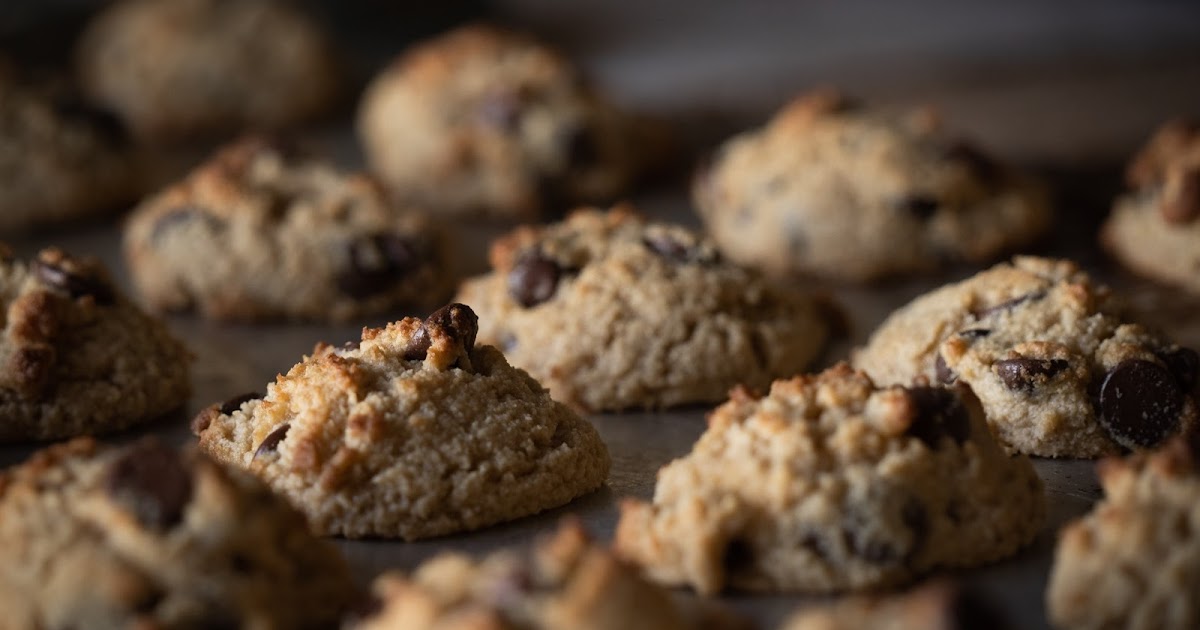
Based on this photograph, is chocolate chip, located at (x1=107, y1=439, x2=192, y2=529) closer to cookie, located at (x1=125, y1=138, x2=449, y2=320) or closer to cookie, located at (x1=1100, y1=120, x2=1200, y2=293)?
cookie, located at (x1=125, y1=138, x2=449, y2=320)

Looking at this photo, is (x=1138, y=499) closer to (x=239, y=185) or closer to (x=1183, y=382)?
(x=1183, y=382)

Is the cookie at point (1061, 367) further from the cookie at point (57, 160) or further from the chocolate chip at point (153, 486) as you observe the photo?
the cookie at point (57, 160)

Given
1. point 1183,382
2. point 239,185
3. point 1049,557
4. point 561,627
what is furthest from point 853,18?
point 561,627

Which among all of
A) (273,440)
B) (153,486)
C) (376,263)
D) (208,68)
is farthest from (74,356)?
(208,68)

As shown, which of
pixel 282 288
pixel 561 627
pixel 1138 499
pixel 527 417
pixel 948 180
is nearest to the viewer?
pixel 561 627

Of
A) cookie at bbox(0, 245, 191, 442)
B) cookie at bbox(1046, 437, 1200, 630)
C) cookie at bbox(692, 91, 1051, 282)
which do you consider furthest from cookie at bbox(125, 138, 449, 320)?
cookie at bbox(1046, 437, 1200, 630)
